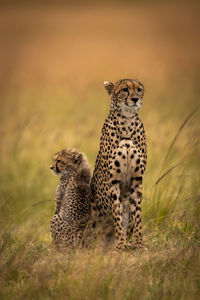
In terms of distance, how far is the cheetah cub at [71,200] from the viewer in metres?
4.75

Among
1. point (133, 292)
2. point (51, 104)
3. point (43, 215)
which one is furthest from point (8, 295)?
point (51, 104)

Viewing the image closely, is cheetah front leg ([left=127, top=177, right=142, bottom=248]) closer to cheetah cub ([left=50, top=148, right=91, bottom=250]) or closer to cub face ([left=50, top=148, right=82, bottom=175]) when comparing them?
A: cheetah cub ([left=50, top=148, right=91, bottom=250])

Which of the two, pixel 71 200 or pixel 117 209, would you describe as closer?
pixel 117 209

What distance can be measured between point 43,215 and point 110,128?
2.25 meters

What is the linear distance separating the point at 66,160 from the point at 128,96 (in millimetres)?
910

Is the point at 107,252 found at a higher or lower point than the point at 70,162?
lower

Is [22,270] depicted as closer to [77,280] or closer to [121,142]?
[77,280]

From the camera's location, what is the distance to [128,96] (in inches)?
180

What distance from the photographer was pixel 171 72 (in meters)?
15.0

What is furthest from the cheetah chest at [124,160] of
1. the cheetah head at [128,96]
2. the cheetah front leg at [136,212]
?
the cheetah head at [128,96]

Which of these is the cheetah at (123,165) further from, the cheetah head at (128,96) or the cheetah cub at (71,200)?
the cheetah cub at (71,200)

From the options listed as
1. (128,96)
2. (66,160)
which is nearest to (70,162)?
(66,160)

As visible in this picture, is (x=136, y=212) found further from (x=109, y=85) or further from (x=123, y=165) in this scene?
(x=109, y=85)

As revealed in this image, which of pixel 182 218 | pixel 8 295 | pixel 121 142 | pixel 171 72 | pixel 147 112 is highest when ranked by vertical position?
pixel 171 72
